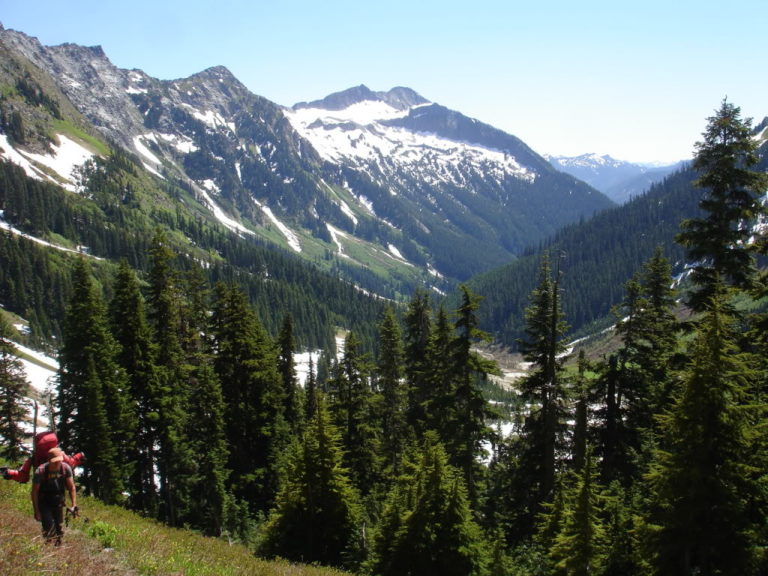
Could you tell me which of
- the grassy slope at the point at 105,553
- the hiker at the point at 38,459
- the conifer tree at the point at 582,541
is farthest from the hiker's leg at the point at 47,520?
the conifer tree at the point at 582,541

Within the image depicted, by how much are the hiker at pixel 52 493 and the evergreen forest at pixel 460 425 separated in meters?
11.7

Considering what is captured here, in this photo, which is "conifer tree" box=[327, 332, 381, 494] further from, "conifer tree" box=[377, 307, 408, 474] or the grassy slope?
the grassy slope

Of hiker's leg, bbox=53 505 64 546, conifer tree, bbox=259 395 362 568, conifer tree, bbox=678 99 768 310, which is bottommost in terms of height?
conifer tree, bbox=259 395 362 568

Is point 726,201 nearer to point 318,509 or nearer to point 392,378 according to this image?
point 318,509

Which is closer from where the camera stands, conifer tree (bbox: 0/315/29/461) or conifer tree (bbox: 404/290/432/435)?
conifer tree (bbox: 0/315/29/461)

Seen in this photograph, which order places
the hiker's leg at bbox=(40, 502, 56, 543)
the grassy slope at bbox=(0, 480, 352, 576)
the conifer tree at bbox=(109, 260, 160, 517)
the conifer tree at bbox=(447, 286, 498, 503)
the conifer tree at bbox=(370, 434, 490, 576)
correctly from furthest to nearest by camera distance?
the conifer tree at bbox=(109, 260, 160, 517) → the conifer tree at bbox=(447, 286, 498, 503) → the conifer tree at bbox=(370, 434, 490, 576) → the hiker's leg at bbox=(40, 502, 56, 543) → the grassy slope at bbox=(0, 480, 352, 576)

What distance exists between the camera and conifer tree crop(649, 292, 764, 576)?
36.8 feet

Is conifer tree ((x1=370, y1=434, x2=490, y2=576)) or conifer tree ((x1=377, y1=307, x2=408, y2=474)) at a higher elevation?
conifer tree ((x1=377, y1=307, x2=408, y2=474))

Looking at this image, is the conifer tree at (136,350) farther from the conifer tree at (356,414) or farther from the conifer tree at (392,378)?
the conifer tree at (392,378)

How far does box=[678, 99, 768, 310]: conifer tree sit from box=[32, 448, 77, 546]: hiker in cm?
2015

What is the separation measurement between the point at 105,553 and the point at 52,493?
2007 mm

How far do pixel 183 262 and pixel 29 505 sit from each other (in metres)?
169

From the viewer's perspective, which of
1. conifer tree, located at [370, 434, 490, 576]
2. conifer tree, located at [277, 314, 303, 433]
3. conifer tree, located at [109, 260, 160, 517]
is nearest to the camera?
conifer tree, located at [370, 434, 490, 576]

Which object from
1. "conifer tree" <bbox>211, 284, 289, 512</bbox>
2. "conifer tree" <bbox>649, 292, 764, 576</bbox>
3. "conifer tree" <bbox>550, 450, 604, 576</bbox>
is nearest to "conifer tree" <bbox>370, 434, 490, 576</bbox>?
"conifer tree" <bbox>550, 450, 604, 576</bbox>
